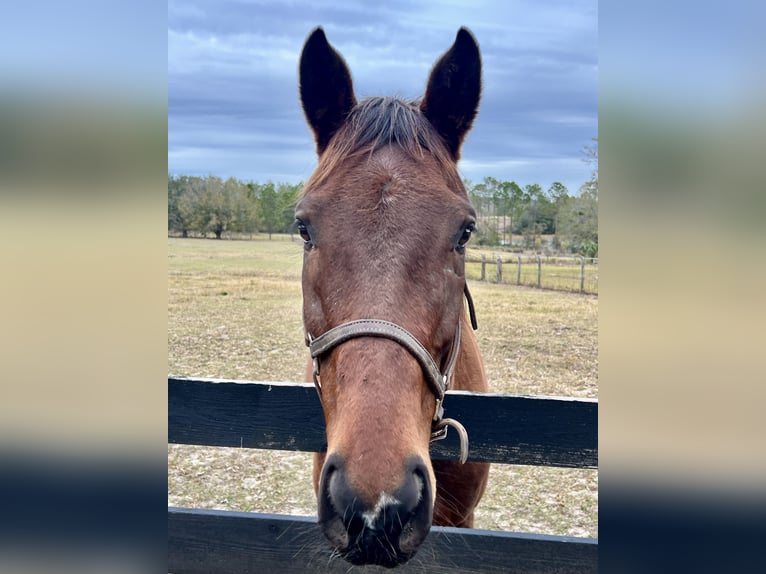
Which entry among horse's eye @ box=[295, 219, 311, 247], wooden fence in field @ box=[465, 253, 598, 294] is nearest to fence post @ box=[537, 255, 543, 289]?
wooden fence in field @ box=[465, 253, 598, 294]

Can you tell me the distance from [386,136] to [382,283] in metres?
0.72

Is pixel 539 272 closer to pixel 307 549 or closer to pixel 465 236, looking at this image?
pixel 307 549

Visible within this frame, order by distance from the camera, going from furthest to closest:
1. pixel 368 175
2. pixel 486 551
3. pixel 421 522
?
pixel 486 551
pixel 368 175
pixel 421 522

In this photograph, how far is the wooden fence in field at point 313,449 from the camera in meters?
2.68

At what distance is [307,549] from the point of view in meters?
2.77

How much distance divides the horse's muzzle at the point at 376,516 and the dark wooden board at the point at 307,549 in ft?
3.67

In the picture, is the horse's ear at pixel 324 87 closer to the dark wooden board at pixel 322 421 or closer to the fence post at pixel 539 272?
the dark wooden board at pixel 322 421

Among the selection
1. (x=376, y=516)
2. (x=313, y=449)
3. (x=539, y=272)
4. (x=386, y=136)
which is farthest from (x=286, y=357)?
(x=539, y=272)

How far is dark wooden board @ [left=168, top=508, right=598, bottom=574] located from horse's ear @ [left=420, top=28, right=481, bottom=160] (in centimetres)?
188

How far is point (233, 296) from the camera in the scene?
2120cm

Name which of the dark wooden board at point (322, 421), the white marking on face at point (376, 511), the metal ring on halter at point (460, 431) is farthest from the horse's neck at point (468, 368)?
the white marking on face at point (376, 511)
